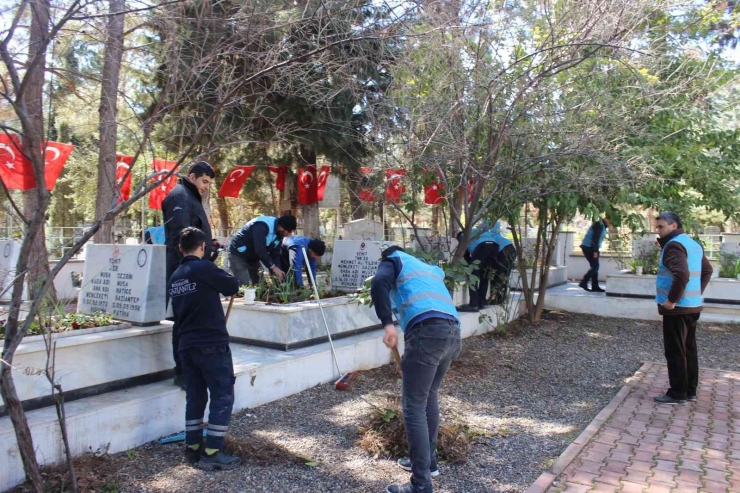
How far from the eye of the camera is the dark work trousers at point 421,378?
3.76m

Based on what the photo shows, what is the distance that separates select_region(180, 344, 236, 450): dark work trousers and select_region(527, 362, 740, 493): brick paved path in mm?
2106

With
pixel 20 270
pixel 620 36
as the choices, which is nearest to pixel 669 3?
pixel 620 36

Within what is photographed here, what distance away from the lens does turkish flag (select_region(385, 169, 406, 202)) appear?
7812mm

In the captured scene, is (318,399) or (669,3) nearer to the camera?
(318,399)

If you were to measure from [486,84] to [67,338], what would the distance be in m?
4.71

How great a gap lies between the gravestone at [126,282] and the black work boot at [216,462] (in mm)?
1512

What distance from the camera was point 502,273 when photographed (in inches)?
392

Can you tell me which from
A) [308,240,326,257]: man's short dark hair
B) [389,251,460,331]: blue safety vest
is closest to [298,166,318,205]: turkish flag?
[308,240,326,257]: man's short dark hair

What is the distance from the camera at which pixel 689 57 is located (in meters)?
8.09

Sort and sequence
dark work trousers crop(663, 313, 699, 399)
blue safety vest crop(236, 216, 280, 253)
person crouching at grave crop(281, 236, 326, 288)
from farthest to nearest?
person crouching at grave crop(281, 236, 326, 288) → blue safety vest crop(236, 216, 280, 253) → dark work trousers crop(663, 313, 699, 399)

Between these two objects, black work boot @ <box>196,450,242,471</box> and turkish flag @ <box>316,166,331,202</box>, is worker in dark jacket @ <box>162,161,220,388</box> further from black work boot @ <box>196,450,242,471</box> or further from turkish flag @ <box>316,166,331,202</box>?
turkish flag @ <box>316,166,331,202</box>

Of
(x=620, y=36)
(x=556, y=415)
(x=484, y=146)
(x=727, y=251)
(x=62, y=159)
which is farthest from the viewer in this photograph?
(x=727, y=251)

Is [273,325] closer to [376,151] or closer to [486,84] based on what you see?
[376,151]

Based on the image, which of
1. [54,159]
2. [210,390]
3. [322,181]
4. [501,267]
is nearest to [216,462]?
[210,390]
